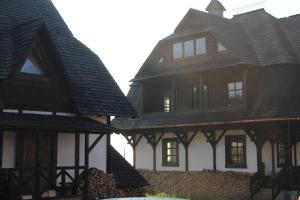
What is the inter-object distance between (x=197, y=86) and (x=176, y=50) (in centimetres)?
231

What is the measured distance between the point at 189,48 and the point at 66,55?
35.0 feet

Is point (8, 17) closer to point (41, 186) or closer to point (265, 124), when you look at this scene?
point (41, 186)

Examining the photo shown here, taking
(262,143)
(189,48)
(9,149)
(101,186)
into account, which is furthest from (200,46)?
(9,149)

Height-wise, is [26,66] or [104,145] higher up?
[26,66]

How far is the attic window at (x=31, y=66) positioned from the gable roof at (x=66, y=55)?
0.46 meters

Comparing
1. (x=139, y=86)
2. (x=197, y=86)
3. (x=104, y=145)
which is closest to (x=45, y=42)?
(x=104, y=145)

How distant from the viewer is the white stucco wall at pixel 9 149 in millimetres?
14844

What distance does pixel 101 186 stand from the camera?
16922 mm

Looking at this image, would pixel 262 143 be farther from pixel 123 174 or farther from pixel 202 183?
pixel 123 174

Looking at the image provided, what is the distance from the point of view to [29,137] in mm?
15664

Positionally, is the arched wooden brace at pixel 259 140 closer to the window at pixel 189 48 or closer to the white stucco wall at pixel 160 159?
the white stucco wall at pixel 160 159

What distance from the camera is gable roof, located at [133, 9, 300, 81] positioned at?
25.0 m

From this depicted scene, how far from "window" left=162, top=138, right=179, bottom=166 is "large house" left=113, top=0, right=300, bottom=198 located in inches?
2.1

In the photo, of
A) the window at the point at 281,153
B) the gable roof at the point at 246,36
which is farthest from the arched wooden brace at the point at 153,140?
the window at the point at 281,153
